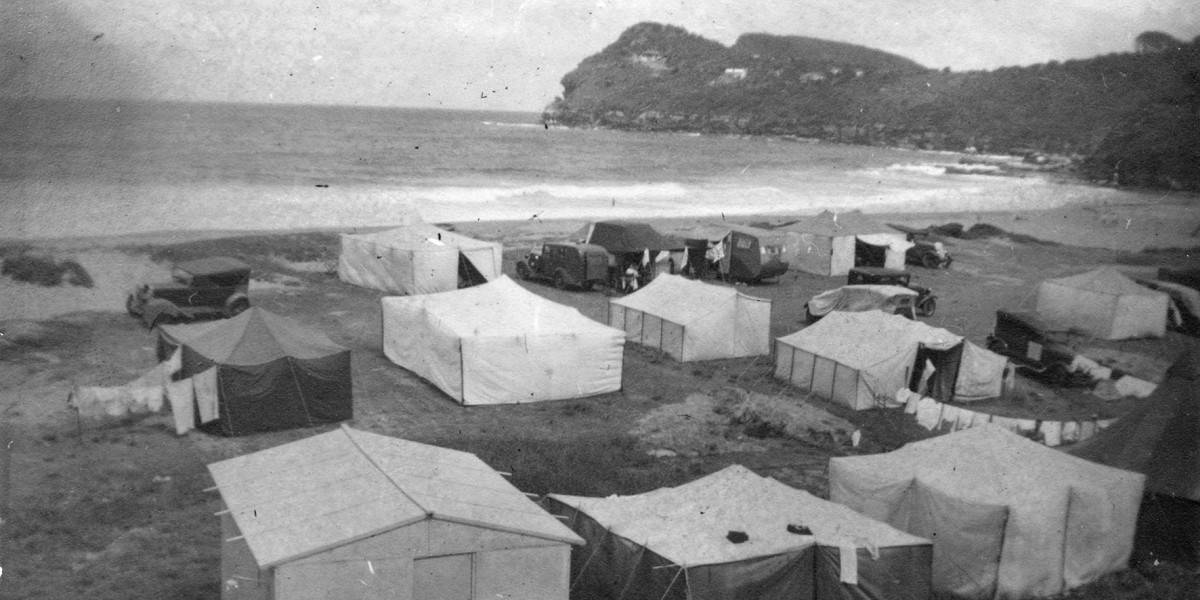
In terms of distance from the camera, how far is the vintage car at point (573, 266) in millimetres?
29141

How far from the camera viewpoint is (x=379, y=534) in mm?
7797

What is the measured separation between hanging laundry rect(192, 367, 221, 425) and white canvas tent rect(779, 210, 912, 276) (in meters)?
25.9

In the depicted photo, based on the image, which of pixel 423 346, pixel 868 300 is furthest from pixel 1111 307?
pixel 423 346

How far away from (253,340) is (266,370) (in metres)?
0.76

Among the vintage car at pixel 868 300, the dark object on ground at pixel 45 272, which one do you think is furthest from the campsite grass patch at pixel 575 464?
the dark object on ground at pixel 45 272

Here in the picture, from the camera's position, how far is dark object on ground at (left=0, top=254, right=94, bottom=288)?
25.9 m

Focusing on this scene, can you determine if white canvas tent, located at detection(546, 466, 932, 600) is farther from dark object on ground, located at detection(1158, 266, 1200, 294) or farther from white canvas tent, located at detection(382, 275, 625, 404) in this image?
dark object on ground, located at detection(1158, 266, 1200, 294)

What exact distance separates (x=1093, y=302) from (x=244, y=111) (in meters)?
131

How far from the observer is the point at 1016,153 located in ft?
283

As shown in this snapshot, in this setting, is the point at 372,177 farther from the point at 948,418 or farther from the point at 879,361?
the point at 948,418

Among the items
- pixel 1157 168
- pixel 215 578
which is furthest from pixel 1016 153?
pixel 215 578

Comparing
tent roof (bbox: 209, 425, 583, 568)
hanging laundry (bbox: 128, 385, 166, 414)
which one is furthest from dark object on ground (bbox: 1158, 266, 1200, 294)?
hanging laundry (bbox: 128, 385, 166, 414)

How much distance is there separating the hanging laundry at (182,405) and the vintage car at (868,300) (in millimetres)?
16805

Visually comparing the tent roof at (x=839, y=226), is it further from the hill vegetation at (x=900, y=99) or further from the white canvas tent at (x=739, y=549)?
the white canvas tent at (x=739, y=549)
